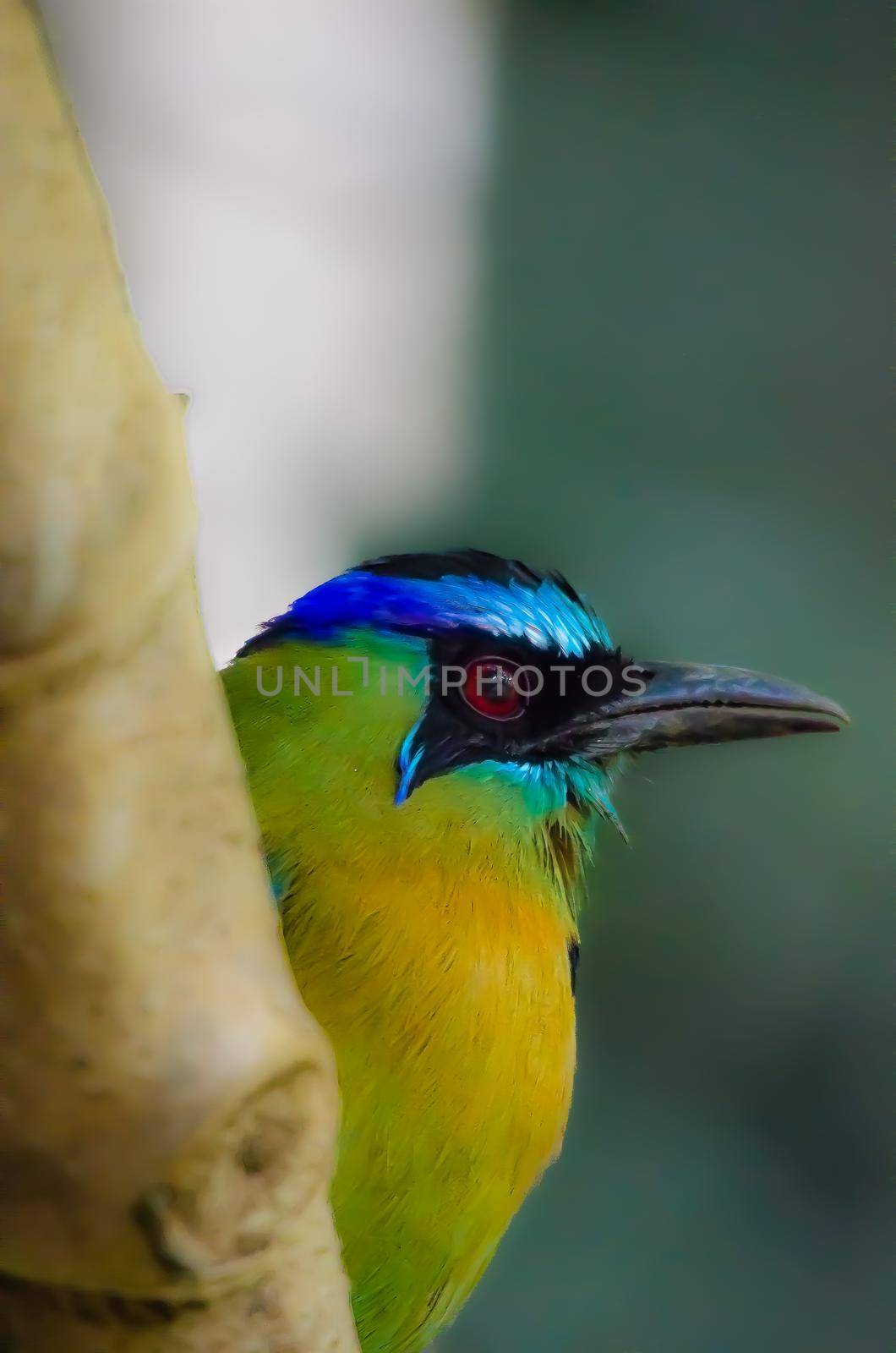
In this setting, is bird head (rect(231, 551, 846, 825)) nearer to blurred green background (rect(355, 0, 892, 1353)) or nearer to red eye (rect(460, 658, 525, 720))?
red eye (rect(460, 658, 525, 720))

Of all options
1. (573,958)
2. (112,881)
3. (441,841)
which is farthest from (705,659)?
(112,881)

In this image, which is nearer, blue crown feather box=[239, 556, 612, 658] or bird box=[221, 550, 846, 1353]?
bird box=[221, 550, 846, 1353]

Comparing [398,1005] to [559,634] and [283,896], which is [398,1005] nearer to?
[283,896]

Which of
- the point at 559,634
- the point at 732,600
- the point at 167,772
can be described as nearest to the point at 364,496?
the point at 732,600

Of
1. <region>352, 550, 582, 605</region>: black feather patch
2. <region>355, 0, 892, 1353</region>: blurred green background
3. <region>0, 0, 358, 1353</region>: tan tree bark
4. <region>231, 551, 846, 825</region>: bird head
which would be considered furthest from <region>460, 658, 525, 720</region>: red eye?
<region>355, 0, 892, 1353</region>: blurred green background

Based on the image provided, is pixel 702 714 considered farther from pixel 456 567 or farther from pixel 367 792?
pixel 367 792

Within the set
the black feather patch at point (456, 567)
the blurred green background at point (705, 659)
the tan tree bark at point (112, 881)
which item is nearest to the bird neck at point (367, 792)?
the black feather patch at point (456, 567)

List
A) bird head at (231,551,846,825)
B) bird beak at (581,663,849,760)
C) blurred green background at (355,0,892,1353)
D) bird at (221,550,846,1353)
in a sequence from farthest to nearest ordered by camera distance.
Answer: blurred green background at (355,0,892,1353), bird beak at (581,663,849,760), bird head at (231,551,846,825), bird at (221,550,846,1353)
